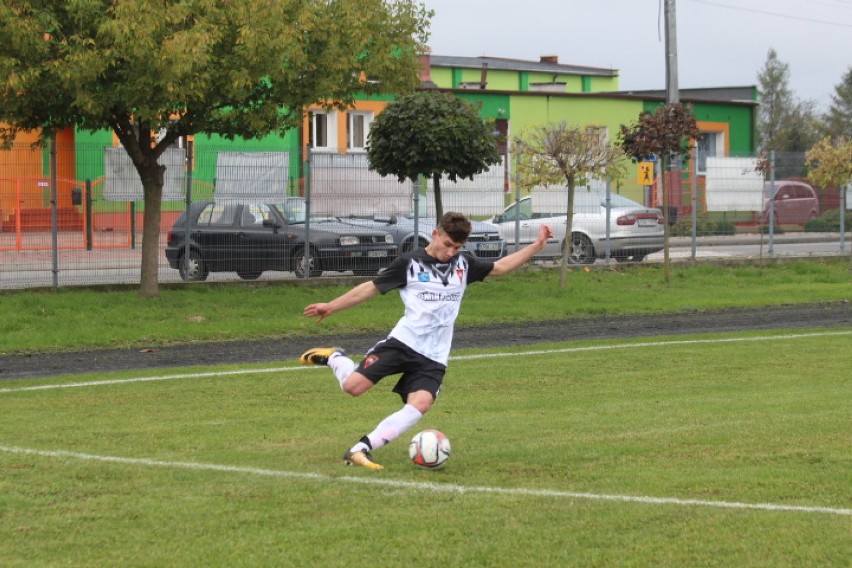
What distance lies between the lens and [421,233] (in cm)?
2397

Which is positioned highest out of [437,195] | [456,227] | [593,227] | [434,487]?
[437,195]

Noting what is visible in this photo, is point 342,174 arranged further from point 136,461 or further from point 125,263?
point 136,461

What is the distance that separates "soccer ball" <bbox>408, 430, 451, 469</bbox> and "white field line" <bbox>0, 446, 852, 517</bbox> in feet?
1.13

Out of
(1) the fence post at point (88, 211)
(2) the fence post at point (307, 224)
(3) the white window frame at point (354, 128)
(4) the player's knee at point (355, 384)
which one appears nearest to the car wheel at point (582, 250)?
(2) the fence post at point (307, 224)

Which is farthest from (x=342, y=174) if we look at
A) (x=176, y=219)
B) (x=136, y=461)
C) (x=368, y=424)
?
(x=136, y=461)

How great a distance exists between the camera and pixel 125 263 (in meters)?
21.2

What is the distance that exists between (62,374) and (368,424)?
5.25 metres

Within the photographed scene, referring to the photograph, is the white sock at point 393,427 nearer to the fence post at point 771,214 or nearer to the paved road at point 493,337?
Answer: the paved road at point 493,337

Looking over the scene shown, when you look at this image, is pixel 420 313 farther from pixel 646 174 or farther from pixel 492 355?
pixel 646 174

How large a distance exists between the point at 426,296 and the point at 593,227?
1853cm

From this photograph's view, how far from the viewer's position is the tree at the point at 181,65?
17344mm

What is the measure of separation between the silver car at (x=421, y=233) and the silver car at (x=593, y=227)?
0.57 metres

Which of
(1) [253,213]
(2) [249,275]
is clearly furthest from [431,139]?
(2) [249,275]

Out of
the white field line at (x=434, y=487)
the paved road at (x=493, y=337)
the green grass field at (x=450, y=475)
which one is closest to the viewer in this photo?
the green grass field at (x=450, y=475)
